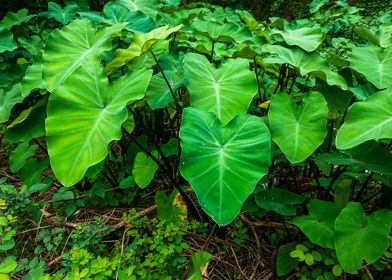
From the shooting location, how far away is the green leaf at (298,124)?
111 cm

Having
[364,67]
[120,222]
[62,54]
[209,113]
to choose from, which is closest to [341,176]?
[364,67]

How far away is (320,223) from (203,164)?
54 cm

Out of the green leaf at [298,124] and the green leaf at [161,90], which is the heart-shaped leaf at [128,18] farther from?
the green leaf at [298,124]

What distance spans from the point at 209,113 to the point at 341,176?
81cm

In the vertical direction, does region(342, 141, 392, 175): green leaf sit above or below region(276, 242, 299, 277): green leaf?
above

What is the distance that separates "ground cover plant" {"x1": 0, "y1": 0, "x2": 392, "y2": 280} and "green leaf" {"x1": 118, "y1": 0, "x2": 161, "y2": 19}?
8.5 inches

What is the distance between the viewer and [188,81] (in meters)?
1.26

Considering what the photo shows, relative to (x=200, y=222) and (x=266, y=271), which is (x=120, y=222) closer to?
(x=200, y=222)

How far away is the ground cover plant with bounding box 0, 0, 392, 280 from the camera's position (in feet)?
3.43

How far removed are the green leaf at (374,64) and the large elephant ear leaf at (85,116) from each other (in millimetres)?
877

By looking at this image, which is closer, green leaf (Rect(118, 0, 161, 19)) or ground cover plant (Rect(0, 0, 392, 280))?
ground cover plant (Rect(0, 0, 392, 280))

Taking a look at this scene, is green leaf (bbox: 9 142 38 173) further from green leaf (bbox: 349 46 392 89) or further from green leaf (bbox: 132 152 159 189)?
green leaf (bbox: 349 46 392 89)

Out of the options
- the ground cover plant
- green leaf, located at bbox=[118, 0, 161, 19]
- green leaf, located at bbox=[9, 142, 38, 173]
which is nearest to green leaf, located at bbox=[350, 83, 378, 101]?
the ground cover plant

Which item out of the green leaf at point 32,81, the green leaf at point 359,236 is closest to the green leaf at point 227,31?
the green leaf at point 32,81
